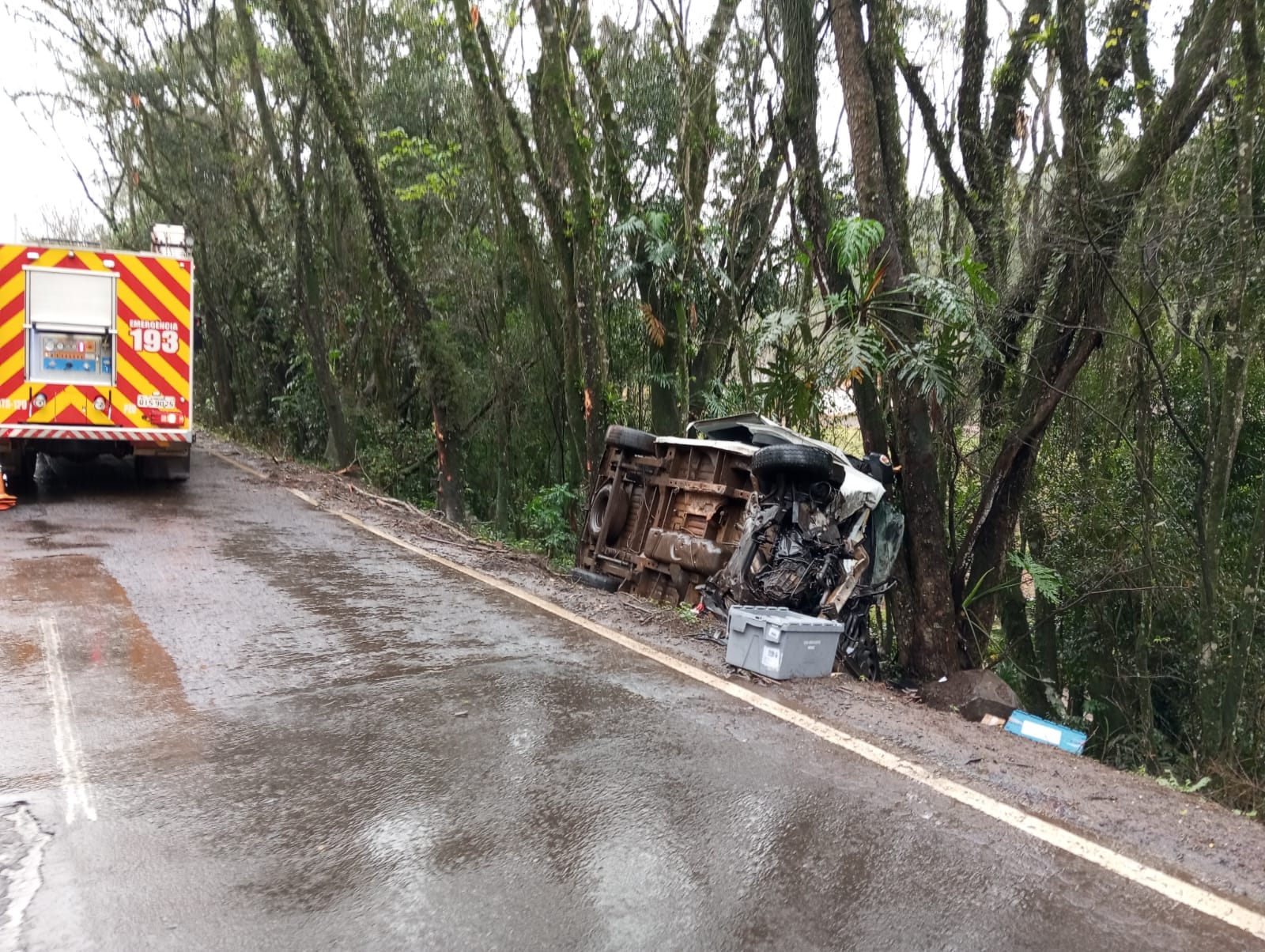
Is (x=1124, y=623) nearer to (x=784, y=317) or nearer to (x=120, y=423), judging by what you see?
(x=784, y=317)

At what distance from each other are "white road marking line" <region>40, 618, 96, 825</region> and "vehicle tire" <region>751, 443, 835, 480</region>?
16.2ft

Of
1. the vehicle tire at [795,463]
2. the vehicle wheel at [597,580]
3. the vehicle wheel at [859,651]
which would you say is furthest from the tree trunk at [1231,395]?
the vehicle wheel at [597,580]

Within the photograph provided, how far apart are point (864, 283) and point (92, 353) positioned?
981 cm

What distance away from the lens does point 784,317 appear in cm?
810

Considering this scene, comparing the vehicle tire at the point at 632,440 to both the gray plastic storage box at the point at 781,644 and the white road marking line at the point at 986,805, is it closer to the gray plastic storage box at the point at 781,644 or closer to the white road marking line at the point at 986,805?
the white road marking line at the point at 986,805

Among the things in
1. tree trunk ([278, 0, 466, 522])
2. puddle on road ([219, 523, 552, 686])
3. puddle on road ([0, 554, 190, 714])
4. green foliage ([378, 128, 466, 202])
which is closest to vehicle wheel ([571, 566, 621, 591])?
puddle on road ([219, 523, 552, 686])

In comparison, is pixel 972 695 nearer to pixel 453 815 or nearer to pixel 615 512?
pixel 615 512

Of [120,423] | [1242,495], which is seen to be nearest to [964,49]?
[1242,495]

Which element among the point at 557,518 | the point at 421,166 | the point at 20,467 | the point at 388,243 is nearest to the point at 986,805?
the point at 557,518

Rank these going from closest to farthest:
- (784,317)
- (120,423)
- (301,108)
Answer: (784,317), (120,423), (301,108)

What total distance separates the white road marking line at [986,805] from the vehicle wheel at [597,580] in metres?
1.62

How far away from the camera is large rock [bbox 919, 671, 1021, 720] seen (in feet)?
21.7

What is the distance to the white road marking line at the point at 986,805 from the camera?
347 cm

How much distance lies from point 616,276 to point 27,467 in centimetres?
822
